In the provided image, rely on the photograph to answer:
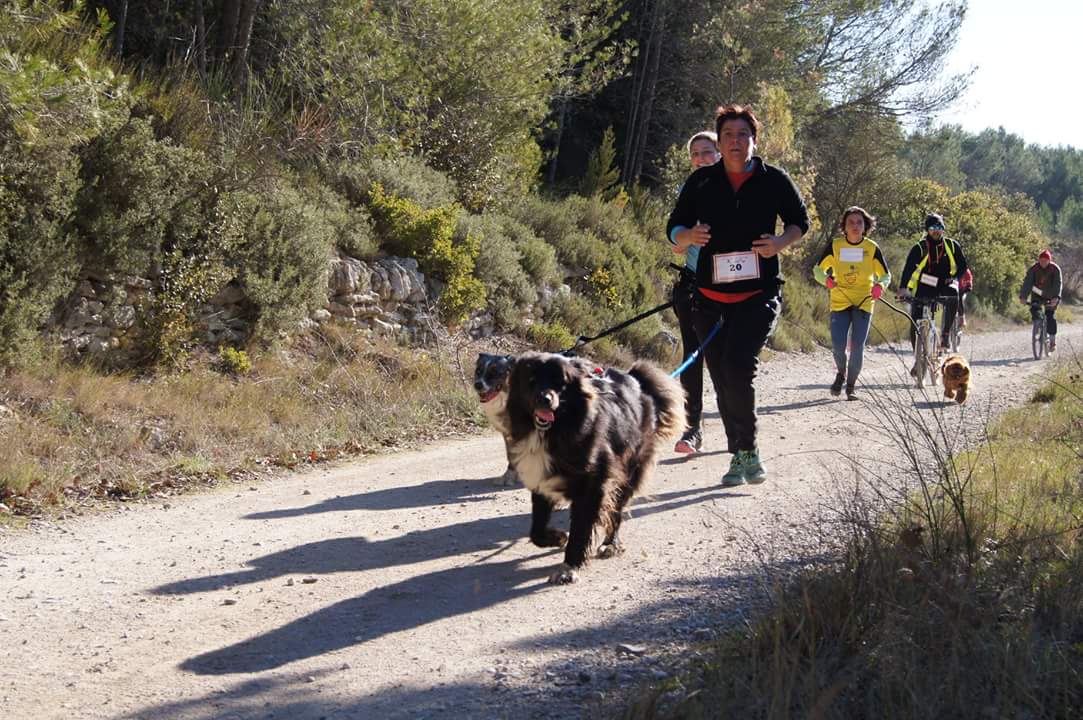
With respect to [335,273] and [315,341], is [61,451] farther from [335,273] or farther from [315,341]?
[335,273]

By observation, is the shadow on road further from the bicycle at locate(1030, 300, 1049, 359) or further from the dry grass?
the bicycle at locate(1030, 300, 1049, 359)

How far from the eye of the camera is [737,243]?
713cm

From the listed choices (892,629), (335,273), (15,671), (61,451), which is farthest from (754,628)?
(335,273)

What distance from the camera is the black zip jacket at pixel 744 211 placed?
7039 mm

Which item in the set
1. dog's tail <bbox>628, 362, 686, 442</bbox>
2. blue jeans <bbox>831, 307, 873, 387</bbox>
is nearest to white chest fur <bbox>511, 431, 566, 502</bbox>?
dog's tail <bbox>628, 362, 686, 442</bbox>

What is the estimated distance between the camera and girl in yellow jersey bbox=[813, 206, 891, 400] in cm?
1230

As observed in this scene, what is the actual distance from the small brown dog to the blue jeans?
1073 millimetres

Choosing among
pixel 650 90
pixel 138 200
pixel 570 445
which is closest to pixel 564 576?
pixel 570 445

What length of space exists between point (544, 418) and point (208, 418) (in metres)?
4.94

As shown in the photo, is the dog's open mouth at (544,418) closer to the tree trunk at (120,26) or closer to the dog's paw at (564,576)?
the dog's paw at (564,576)

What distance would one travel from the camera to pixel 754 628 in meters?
4.02

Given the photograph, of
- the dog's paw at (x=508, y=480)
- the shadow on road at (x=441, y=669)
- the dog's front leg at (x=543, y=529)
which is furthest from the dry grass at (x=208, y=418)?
the dog's front leg at (x=543, y=529)

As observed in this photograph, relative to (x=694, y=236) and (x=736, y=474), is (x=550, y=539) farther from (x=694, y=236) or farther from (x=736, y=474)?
(x=694, y=236)

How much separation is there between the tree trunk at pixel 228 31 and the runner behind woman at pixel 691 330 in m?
7.46
